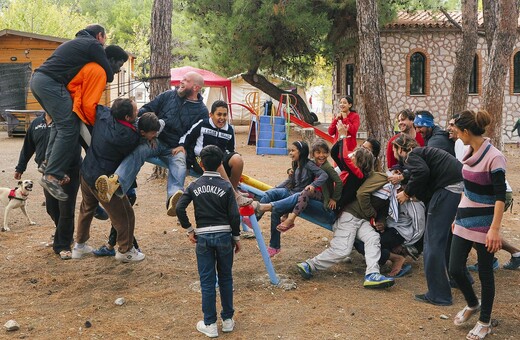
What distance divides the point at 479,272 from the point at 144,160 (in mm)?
3374

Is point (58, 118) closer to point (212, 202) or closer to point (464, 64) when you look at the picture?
point (212, 202)

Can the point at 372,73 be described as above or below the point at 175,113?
above

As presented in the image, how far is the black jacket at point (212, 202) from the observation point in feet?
16.2

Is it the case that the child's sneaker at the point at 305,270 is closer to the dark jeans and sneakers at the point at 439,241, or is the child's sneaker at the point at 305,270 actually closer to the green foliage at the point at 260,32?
the dark jeans and sneakers at the point at 439,241

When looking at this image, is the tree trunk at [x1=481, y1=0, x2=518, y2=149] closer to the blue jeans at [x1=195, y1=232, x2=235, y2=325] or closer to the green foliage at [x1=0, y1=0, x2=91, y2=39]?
the blue jeans at [x1=195, y1=232, x2=235, y2=325]

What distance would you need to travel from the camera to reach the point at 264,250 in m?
6.00

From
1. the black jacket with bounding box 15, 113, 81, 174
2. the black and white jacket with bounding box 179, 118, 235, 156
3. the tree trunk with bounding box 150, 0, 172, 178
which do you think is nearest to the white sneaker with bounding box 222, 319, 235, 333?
the black and white jacket with bounding box 179, 118, 235, 156

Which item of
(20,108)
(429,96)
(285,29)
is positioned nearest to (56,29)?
(20,108)

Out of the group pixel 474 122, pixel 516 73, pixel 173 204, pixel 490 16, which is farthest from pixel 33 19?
pixel 474 122

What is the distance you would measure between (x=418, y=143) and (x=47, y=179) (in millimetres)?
3741

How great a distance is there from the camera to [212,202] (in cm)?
495

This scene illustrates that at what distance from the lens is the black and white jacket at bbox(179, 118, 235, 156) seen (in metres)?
6.67

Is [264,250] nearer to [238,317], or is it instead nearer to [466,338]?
[238,317]

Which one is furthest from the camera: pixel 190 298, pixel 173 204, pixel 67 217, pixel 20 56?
pixel 20 56
